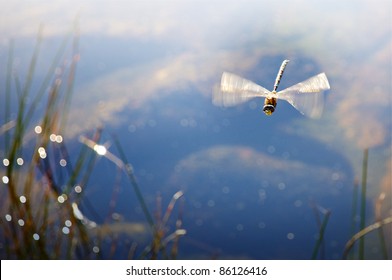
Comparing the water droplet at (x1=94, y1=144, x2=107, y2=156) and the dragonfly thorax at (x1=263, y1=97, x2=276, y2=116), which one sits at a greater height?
the dragonfly thorax at (x1=263, y1=97, x2=276, y2=116)

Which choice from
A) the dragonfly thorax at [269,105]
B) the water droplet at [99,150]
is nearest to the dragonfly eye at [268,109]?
the dragonfly thorax at [269,105]

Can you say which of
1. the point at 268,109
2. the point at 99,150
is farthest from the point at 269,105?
the point at 99,150

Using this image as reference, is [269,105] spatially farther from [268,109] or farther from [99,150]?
[99,150]

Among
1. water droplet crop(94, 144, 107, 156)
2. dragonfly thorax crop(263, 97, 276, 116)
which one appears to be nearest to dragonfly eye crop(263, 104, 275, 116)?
dragonfly thorax crop(263, 97, 276, 116)

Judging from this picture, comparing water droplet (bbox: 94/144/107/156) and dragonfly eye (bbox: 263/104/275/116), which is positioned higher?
dragonfly eye (bbox: 263/104/275/116)

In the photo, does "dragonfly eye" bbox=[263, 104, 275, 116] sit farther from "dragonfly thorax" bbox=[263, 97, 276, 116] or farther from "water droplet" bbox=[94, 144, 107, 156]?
"water droplet" bbox=[94, 144, 107, 156]
